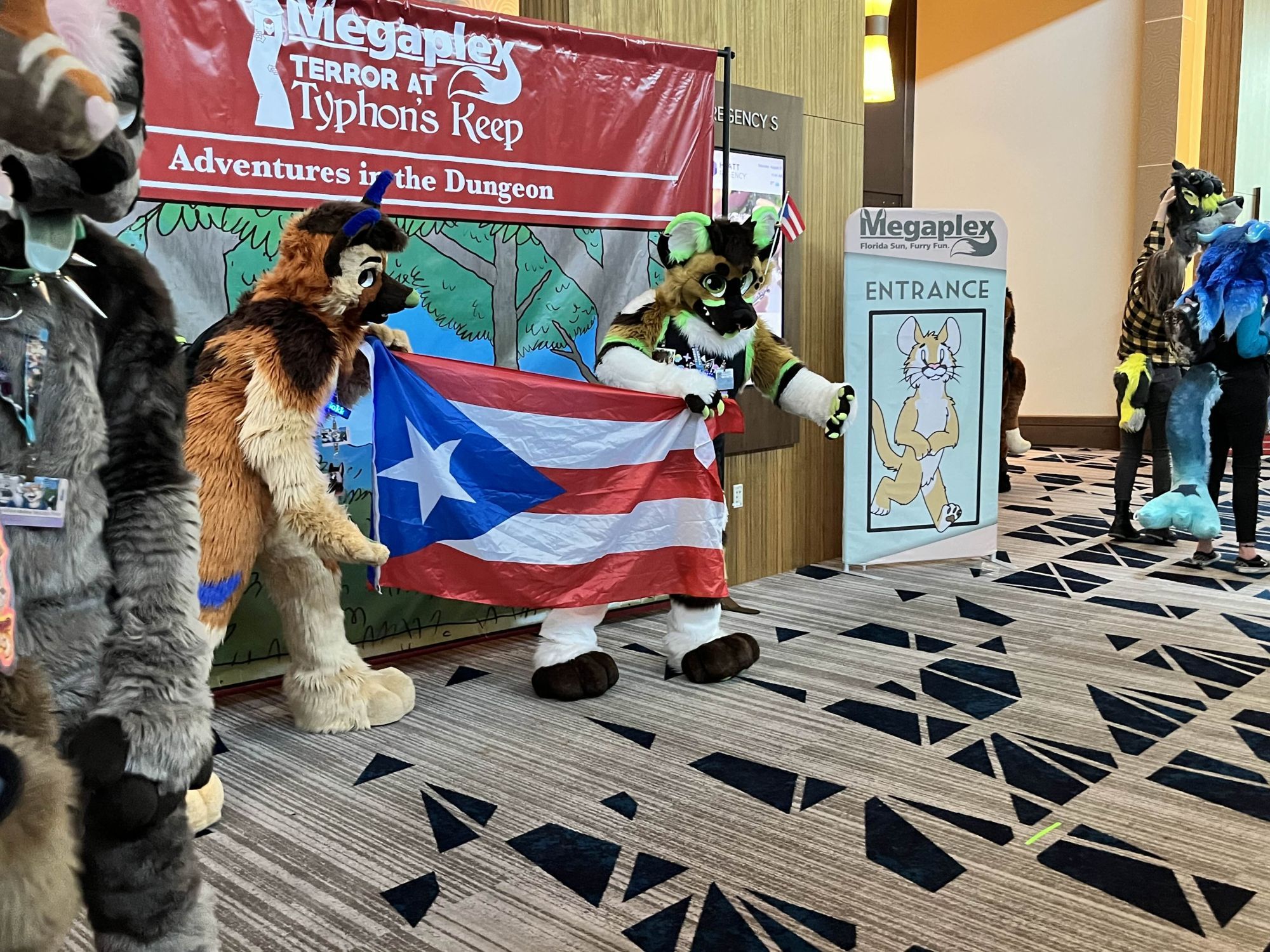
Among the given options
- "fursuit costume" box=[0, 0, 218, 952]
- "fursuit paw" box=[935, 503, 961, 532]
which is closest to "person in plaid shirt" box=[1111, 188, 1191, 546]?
"fursuit paw" box=[935, 503, 961, 532]

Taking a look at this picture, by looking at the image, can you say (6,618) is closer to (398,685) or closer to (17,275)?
(17,275)

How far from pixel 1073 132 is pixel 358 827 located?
26.5 ft

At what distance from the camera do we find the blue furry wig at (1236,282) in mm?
4395

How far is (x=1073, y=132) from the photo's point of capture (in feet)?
27.5

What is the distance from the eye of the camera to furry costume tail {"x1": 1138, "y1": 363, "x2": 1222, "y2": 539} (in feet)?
15.2

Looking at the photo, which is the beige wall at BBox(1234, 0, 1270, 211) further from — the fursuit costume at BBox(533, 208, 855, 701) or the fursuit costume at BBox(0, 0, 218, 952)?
the fursuit costume at BBox(0, 0, 218, 952)

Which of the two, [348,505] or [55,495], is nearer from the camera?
[55,495]

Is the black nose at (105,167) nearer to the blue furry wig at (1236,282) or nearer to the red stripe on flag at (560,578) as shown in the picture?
the red stripe on flag at (560,578)

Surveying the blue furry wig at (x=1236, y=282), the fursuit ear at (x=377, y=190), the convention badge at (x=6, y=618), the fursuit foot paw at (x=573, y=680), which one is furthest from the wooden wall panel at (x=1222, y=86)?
the convention badge at (x=6, y=618)

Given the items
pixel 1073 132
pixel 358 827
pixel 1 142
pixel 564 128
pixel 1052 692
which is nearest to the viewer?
pixel 1 142

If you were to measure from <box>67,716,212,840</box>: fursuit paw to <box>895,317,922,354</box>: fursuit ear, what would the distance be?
3.85m

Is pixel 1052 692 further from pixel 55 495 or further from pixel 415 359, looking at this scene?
pixel 55 495

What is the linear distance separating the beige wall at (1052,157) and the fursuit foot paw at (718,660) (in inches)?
239

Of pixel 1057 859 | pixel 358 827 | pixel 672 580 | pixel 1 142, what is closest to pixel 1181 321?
pixel 672 580
